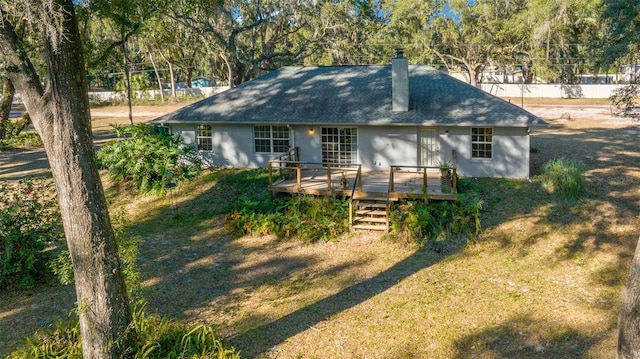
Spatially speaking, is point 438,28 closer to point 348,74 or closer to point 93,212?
point 348,74

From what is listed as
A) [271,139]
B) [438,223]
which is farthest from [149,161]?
[438,223]

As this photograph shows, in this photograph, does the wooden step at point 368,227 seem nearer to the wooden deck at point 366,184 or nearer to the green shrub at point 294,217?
the green shrub at point 294,217

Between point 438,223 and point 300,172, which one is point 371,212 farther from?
point 300,172

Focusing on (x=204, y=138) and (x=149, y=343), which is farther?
(x=204, y=138)

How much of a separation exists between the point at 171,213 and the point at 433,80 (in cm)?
1250

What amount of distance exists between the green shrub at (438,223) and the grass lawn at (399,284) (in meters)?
0.37

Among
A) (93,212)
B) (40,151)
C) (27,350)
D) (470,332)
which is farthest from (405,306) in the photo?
(40,151)

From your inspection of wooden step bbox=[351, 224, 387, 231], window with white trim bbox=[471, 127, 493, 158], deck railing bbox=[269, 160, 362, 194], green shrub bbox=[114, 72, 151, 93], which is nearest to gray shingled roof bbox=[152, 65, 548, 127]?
window with white trim bbox=[471, 127, 493, 158]

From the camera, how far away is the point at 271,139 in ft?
64.5

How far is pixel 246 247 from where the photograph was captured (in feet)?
45.6

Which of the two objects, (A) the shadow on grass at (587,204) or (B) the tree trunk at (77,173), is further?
(A) the shadow on grass at (587,204)

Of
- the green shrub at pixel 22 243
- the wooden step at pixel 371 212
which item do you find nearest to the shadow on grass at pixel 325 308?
the wooden step at pixel 371 212

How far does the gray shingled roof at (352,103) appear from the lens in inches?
690

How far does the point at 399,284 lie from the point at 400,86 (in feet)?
29.9
